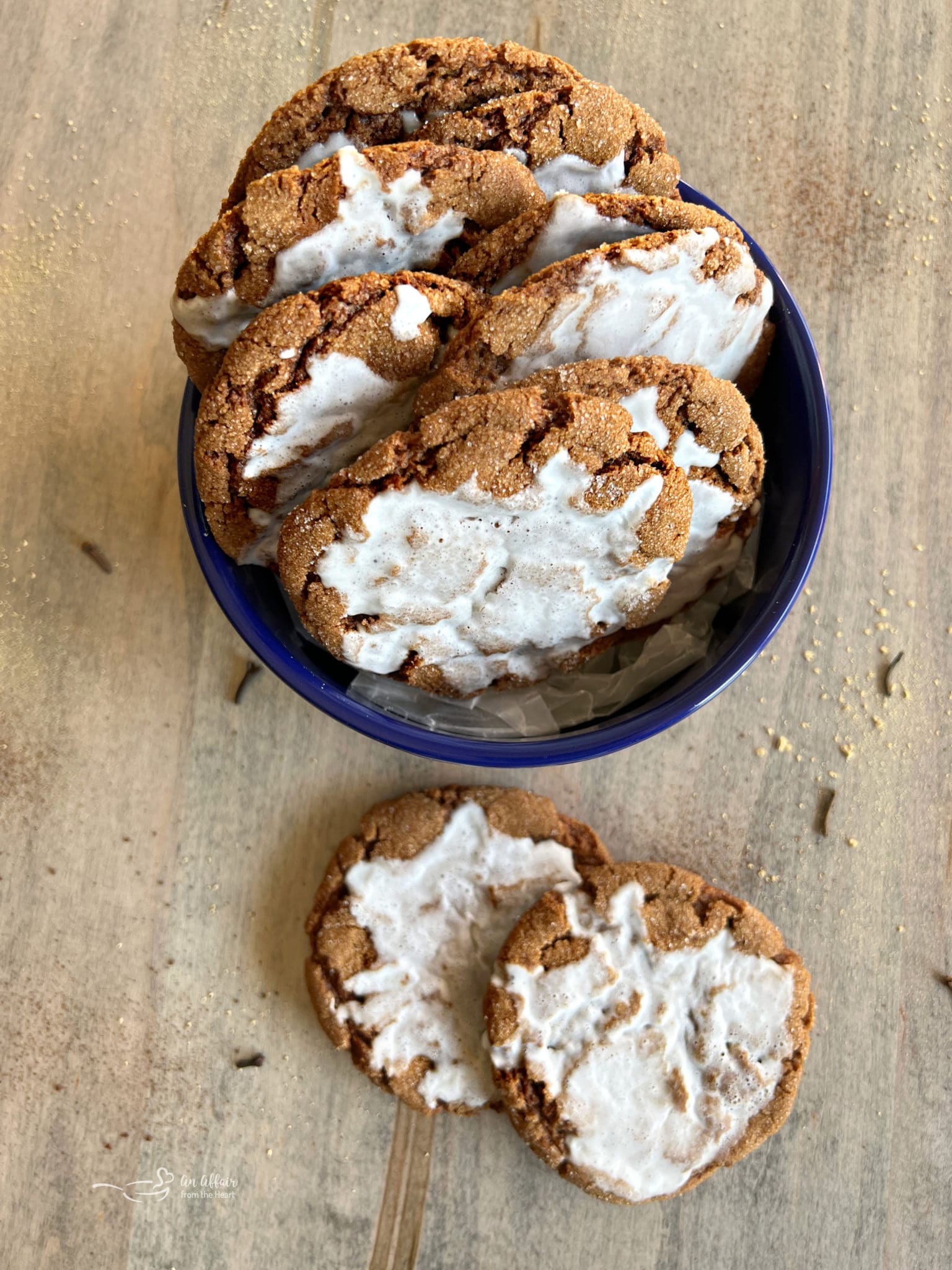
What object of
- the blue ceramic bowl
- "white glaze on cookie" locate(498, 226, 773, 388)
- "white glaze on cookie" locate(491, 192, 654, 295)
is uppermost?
"white glaze on cookie" locate(491, 192, 654, 295)

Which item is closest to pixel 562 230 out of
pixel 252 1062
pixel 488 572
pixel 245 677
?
pixel 488 572

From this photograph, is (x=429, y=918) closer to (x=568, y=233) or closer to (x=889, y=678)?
(x=889, y=678)

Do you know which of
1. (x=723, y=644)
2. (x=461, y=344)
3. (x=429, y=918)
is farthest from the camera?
(x=429, y=918)

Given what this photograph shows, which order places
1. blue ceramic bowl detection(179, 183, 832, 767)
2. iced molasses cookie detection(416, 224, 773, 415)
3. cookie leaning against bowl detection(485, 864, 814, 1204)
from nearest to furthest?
iced molasses cookie detection(416, 224, 773, 415) → blue ceramic bowl detection(179, 183, 832, 767) → cookie leaning against bowl detection(485, 864, 814, 1204)

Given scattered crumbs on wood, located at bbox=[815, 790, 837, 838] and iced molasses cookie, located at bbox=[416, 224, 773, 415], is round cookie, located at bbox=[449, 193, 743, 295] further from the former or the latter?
scattered crumbs on wood, located at bbox=[815, 790, 837, 838]

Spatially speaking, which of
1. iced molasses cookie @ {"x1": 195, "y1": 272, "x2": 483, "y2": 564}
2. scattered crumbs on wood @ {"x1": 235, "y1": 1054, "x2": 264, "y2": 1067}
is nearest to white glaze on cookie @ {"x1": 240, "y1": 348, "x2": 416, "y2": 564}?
iced molasses cookie @ {"x1": 195, "y1": 272, "x2": 483, "y2": 564}

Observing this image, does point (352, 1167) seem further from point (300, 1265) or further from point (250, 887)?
point (250, 887)

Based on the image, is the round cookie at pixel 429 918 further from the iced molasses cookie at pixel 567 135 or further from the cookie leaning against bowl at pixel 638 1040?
the iced molasses cookie at pixel 567 135

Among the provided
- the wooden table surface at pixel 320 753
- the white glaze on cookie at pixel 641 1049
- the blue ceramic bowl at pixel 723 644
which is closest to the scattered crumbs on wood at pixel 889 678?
the wooden table surface at pixel 320 753
